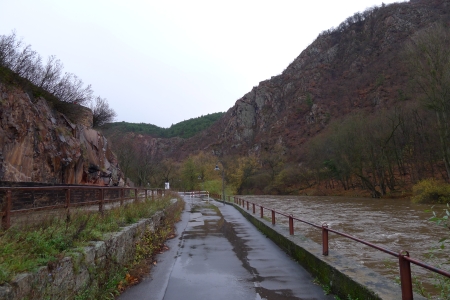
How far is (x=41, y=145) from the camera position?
17594mm

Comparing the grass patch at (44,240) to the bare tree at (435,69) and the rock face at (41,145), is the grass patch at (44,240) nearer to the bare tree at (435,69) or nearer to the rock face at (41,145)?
the rock face at (41,145)

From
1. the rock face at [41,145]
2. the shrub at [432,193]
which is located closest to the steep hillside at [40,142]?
the rock face at [41,145]

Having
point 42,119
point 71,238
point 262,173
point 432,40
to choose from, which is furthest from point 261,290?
point 262,173

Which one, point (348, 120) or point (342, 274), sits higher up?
point (348, 120)

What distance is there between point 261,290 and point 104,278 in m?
2.65

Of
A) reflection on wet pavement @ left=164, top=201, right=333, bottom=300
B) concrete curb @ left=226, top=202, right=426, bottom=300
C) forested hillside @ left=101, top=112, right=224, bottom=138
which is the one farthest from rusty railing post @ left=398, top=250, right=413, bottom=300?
forested hillside @ left=101, top=112, right=224, bottom=138

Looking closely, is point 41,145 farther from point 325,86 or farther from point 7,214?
point 325,86

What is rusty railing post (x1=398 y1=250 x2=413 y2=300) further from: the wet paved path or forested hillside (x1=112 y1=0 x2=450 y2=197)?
forested hillside (x1=112 y1=0 x2=450 y2=197)

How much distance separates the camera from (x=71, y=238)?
533 centimetres

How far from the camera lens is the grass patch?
384 centimetres

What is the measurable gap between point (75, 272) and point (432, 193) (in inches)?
1261

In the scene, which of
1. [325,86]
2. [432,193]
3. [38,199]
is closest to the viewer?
[38,199]

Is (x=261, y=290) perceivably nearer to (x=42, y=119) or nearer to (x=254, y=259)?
(x=254, y=259)

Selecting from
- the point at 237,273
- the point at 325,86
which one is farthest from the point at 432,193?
the point at 325,86
